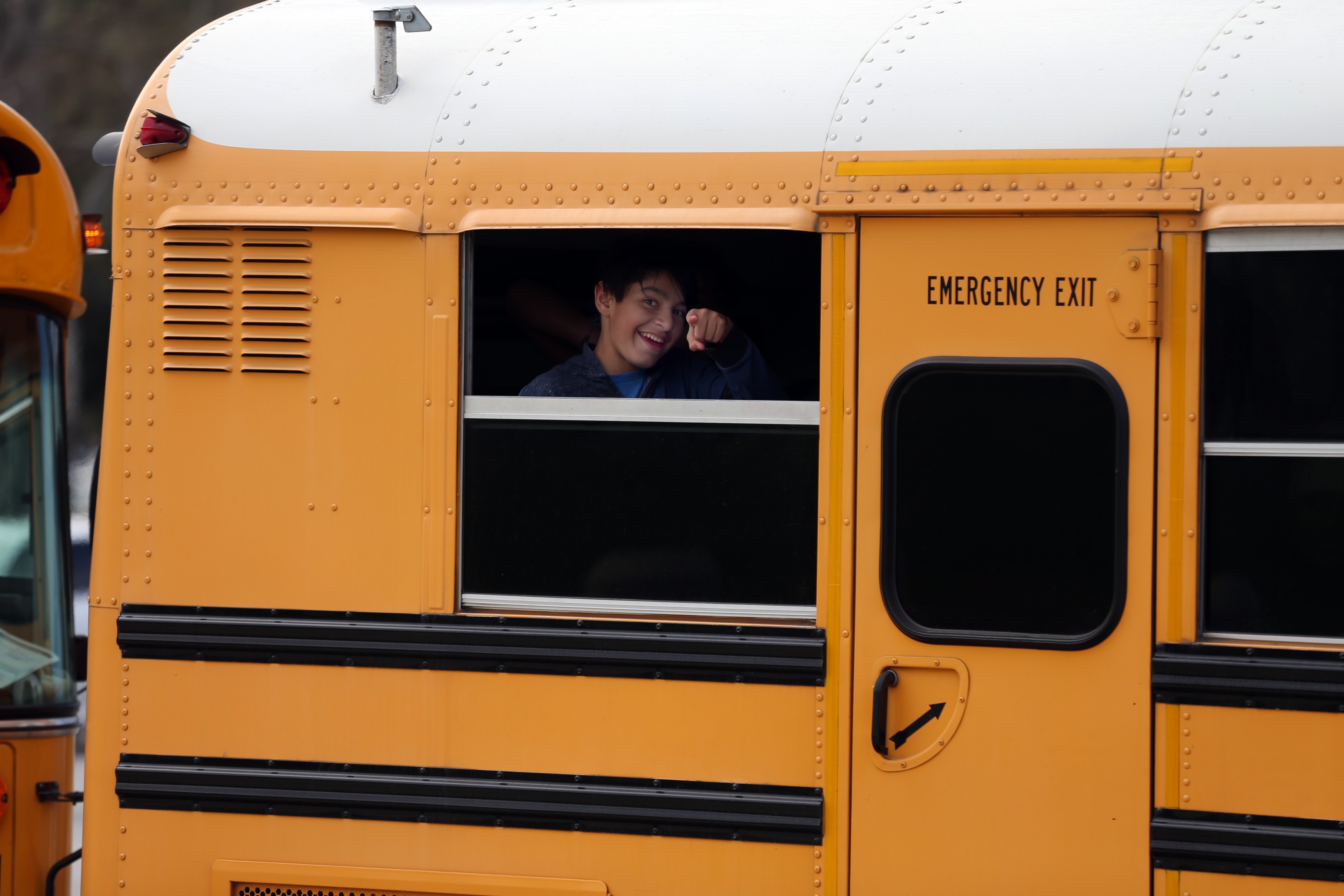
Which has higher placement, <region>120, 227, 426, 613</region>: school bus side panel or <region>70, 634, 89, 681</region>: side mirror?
<region>120, 227, 426, 613</region>: school bus side panel

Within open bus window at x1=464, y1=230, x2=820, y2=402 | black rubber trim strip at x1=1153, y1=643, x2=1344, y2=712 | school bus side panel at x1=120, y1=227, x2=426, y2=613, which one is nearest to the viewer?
black rubber trim strip at x1=1153, y1=643, x2=1344, y2=712

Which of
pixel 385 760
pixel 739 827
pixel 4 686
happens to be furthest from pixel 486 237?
pixel 4 686

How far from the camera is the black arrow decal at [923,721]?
255 centimetres

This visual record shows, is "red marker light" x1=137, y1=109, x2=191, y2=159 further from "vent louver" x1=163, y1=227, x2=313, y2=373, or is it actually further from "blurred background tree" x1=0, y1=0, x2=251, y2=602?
"blurred background tree" x1=0, y1=0, x2=251, y2=602

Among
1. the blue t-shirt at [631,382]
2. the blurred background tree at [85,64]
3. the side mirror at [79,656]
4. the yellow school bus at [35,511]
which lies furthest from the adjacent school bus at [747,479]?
the blurred background tree at [85,64]

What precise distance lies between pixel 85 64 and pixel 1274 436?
34.8ft

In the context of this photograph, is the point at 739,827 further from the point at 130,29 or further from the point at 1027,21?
the point at 130,29

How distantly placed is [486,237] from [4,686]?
1779 mm

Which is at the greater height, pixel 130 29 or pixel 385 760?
pixel 130 29

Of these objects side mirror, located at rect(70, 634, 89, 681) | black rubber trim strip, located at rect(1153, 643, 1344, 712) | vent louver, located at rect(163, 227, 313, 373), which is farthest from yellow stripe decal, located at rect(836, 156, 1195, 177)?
side mirror, located at rect(70, 634, 89, 681)

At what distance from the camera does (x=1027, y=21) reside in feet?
8.85

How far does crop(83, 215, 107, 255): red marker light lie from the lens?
3383mm

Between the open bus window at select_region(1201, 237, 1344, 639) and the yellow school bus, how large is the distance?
2.84 meters

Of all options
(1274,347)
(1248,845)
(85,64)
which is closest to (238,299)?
(1274,347)
